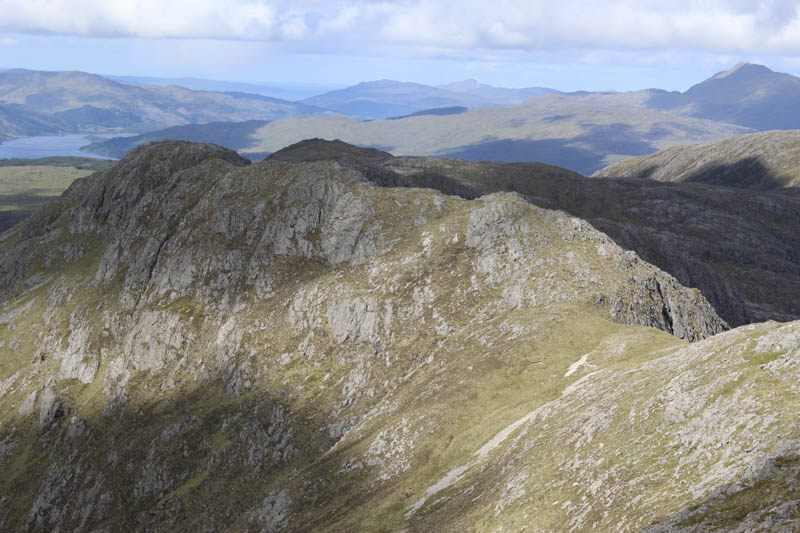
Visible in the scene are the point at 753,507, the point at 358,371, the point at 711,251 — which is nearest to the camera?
the point at 753,507

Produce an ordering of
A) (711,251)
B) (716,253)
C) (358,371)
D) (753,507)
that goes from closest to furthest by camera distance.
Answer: (753,507), (358,371), (716,253), (711,251)

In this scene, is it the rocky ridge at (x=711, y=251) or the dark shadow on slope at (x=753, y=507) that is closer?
the dark shadow on slope at (x=753, y=507)

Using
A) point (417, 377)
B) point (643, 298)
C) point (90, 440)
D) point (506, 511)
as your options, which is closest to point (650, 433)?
point (506, 511)

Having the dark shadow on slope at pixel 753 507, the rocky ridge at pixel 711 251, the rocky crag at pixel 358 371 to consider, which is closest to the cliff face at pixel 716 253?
the rocky ridge at pixel 711 251

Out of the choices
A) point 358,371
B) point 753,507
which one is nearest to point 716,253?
point 358,371

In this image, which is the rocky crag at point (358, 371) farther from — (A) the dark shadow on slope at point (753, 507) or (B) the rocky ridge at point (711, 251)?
(B) the rocky ridge at point (711, 251)

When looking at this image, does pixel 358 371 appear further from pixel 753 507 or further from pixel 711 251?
pixel 711 251

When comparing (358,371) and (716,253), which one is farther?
(716,253)
